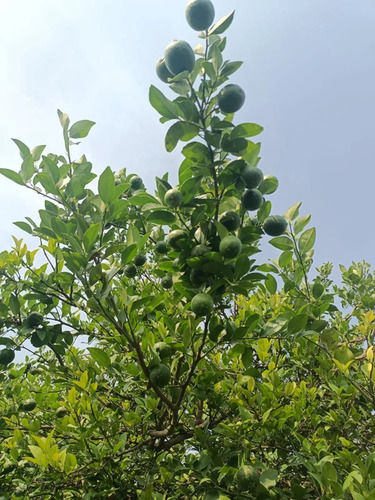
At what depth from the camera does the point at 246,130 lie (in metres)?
1.62

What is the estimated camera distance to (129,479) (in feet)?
8.91

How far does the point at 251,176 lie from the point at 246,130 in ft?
0.68

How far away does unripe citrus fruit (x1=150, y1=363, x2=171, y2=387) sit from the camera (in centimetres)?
183

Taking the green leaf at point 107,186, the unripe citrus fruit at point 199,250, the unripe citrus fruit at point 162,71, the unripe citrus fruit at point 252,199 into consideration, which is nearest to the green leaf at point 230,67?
the unripe citrus fruit at point 162,71

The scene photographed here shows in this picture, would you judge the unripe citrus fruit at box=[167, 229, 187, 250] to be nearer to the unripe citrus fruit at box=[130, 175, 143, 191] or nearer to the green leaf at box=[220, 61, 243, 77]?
the green leaf at box=[220, 61, 243, 77]

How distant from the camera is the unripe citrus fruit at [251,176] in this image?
1684 mm

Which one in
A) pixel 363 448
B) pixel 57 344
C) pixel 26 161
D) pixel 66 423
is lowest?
pixel 66 423

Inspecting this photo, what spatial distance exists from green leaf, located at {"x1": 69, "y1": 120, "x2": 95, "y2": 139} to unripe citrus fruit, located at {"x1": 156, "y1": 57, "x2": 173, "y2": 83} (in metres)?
0.50

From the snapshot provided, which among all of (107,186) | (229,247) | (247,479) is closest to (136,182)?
(107,186)

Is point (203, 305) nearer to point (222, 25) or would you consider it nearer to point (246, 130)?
point (246, 130)

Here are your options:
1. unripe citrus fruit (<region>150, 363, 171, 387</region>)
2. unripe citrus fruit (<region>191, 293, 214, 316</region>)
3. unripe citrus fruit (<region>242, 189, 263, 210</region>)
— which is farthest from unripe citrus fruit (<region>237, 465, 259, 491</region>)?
unripe citrus fruit (<region>242, 189, 263, 210</region>)

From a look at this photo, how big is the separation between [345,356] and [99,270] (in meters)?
1.59

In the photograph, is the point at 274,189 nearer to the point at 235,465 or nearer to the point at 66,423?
the point at 235,465

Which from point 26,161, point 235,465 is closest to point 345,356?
point 235,465
